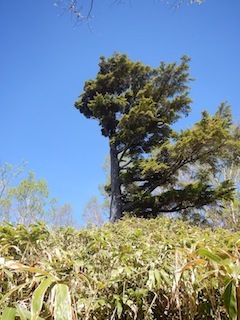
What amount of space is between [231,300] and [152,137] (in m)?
11.1

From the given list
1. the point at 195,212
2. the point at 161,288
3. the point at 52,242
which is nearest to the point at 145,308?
the point at 161,288

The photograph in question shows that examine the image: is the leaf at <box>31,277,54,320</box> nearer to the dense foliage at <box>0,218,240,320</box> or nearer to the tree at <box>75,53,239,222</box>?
the dense foliage at <box>0,218,240,320</box>

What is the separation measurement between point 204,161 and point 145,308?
9.44 metres

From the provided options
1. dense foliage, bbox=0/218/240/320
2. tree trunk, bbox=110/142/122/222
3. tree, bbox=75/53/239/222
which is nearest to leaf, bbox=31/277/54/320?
dense foliage, bbox=0/218/240/320

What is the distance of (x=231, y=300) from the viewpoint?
698 millimetres

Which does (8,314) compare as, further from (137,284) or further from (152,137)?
(152,137)

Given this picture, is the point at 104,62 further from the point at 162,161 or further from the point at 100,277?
the point at 100,277

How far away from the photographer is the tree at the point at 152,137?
9406mm

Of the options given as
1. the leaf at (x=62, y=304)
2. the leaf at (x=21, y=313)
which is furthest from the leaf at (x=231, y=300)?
the leaf at (x=21, y=313)

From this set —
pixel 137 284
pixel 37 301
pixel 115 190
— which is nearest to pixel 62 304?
pixel 37 301

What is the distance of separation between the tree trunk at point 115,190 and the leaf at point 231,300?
9384mm

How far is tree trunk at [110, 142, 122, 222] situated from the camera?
10.2m

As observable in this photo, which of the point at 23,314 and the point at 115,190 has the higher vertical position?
the point at 115,190

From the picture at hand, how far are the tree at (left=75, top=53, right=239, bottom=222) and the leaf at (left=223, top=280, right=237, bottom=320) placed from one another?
8.32m
